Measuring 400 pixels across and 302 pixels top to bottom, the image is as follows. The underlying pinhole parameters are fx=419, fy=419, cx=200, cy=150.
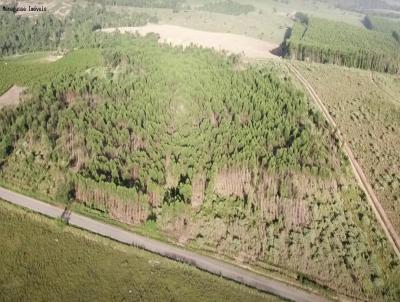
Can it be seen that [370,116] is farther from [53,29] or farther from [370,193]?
[53,29]

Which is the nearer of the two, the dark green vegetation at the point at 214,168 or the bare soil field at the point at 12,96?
the dark green vegetation at the point at 214,168

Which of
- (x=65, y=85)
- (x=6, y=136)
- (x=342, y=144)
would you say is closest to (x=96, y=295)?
(x=6, y=136)

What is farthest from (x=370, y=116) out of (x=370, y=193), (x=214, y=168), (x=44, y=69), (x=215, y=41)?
(x=44, y=69)

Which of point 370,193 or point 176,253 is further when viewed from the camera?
point 370,193

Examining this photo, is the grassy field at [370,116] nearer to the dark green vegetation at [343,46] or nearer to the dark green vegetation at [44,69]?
the dark green vegetation at [343,46]

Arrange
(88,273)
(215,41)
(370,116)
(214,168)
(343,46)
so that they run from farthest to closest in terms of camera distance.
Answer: (215,41) < (343,46) < (370,116) < (214,168) < (88,273)

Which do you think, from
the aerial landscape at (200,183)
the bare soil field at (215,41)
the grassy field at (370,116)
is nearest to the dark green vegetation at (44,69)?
the aerial landscape at (200,183)
